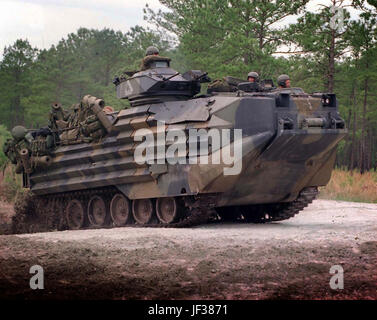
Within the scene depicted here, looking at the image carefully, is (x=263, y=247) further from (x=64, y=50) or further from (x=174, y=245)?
(x=64, y=50)

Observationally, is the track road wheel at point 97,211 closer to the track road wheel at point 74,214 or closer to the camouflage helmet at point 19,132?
the track road wheel at point 74,214

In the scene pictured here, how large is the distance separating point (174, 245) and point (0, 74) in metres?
36.7

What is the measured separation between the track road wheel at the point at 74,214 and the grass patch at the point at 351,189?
29.3ft

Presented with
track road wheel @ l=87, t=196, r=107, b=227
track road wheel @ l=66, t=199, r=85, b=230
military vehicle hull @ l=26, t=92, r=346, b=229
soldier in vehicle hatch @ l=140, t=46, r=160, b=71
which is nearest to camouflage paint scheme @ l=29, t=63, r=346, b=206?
military vehicle hull @ l=26, t=92, r=346, b=229

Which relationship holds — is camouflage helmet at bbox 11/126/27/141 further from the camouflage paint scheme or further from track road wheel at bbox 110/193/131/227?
track road wheel at bbox 110/193/131/227

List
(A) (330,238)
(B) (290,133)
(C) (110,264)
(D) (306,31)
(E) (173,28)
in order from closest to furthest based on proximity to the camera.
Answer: (C) (110,264), (A) (330,238), (B) (290,133), (D) (306,31), (E) (173,28)

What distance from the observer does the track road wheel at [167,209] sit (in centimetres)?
1389

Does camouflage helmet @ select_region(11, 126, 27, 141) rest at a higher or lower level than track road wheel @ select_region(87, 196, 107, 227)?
higher

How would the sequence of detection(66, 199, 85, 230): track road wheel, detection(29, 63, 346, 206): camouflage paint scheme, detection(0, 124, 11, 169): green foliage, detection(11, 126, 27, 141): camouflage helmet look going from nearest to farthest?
detection(29, 63, 346, 206): camouflage paint scheme → detection(66, 199, 85, 230): track road wheel → detection(11, 126, 27, 141): camouflage helmet → detection(0, 124, 11, 169): green foliage

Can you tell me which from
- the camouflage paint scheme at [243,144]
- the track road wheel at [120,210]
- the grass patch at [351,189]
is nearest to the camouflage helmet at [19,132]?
the camouflage paint scheme at [243,144]

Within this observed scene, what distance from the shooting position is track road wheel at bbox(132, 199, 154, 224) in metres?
14.6

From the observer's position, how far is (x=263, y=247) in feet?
32.7

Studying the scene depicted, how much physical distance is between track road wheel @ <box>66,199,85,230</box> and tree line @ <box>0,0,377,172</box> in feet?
33.3
